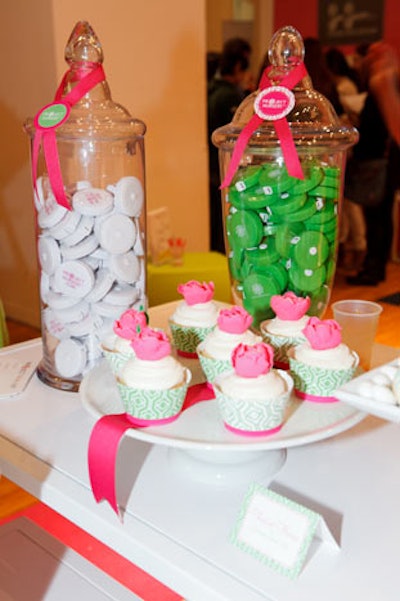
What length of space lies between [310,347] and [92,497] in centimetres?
34

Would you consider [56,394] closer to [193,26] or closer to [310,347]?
[310,347]

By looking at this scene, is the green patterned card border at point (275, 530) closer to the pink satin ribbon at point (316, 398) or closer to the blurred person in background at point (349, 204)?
the pink satin ribbon at point (316, 398)

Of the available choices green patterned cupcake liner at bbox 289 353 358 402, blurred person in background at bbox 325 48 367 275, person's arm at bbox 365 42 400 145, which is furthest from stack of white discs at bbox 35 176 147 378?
blurred person in background at bbox 325 48 367 275

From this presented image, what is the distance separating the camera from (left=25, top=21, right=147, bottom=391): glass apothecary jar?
3.57 ft

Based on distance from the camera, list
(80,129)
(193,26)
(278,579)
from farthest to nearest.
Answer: (193,26) → (80,129) → (278,579)

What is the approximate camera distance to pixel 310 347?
90cm

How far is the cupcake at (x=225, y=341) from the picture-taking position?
2.91ft

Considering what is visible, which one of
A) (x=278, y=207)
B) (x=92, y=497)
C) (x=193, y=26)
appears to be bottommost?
(x=92, y=497)

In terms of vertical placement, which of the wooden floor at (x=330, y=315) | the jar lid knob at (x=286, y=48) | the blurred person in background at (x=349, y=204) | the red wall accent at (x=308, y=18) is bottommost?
the wooden floor at (x=330, y=315)

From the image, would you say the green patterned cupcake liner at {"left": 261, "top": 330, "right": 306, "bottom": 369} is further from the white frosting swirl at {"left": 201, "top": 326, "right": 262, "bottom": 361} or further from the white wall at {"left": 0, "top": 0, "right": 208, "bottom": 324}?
the white wall at {"left": 0, "top": 0, "right": 208, "bottom": 324}

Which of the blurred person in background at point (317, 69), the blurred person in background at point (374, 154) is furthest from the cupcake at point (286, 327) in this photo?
the blurred person in background at point (317, 69)

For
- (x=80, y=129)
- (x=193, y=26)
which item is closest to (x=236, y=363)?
(x=80, y=129)

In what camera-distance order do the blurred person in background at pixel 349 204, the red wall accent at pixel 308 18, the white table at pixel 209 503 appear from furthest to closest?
the red wall accent at pixel 308 18 < the blurred person in background at pixel 349 204 < the white table at pixel 209 503

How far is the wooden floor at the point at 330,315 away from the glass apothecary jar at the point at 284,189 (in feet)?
3.78
